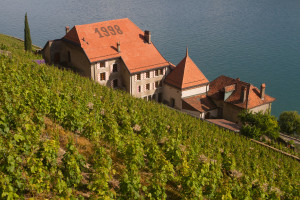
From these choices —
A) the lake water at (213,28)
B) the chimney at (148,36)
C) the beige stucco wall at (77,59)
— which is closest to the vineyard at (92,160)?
the beige stucco wall at (77,59)

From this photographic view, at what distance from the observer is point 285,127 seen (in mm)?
53125

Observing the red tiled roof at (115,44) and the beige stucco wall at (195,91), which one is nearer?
the red tiled roof at (115,44)

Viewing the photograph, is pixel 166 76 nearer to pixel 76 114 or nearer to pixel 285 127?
pixel 285 127

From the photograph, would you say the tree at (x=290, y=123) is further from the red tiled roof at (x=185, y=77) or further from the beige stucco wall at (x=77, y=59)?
the beige stucco wall at (x=77, y=59)

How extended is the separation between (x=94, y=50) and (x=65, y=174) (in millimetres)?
36543

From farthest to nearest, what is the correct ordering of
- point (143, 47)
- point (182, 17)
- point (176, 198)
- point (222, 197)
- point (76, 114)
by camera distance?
point (182, 17)
point (143, 47)
point (76, 114)
point (176, 198)
point (222, 197)

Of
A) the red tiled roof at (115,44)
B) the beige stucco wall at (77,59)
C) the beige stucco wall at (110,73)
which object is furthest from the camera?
the red tiled roof at (115,44)

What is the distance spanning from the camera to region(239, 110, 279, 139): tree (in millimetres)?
42828

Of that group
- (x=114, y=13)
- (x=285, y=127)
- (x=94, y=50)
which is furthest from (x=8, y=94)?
(x=114, y=13)

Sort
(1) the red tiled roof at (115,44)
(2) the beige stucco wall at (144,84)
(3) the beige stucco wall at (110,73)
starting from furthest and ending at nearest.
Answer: (2) the beige stucco wall at (144,84), (1) the red tiled roof at (115,44), (3) the beige stucco wall at (110,73)

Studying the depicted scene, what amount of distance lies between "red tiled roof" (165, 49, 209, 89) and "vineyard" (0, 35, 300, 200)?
20810 millimetres

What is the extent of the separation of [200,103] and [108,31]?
1822cm

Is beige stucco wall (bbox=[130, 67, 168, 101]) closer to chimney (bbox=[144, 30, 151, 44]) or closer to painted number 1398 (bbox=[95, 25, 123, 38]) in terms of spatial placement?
chimney (bbox=[144, 30, 151, 44])

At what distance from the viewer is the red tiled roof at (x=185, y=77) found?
51.4m
